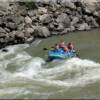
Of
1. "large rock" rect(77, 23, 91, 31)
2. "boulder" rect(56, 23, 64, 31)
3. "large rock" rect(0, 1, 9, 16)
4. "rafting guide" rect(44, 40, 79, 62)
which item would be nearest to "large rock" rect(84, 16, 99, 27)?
"large rock" rect(77, 23, 91, 31)

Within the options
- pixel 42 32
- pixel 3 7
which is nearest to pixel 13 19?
pixel 3 7

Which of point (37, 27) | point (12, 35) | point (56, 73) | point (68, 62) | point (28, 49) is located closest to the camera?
point (56, 73)

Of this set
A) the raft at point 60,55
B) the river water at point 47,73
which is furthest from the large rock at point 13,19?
the raft at point 60,55

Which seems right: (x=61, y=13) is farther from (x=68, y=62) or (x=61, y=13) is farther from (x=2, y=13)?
(x=68, y=62)

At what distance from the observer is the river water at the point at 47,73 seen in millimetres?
17312

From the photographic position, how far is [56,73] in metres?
A: 20.7

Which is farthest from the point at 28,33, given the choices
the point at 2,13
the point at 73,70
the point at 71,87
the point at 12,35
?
the point at 71,87

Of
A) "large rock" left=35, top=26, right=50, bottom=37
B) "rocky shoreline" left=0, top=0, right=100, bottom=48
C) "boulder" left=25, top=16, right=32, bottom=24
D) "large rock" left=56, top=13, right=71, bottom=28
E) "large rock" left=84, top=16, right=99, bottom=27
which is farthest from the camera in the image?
"large rock" left=84, top=16, right=99, bottom=27

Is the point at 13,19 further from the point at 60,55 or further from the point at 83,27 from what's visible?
the point at 60,55

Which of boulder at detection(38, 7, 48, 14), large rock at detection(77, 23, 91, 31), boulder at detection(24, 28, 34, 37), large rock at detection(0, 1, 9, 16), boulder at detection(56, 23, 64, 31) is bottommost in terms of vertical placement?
large rock at detection(77, 23, 91, 31)

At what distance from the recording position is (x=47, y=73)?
2091cm

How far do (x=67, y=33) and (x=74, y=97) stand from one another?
1540 centimetres

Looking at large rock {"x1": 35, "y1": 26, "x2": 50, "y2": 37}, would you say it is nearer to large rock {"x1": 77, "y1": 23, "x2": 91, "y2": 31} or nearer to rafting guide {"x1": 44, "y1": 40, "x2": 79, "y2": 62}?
large rock {"x1": 77, "y1": 23, "x2": 91, "y2": 31}

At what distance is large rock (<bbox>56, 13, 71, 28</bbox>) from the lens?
32.7m
